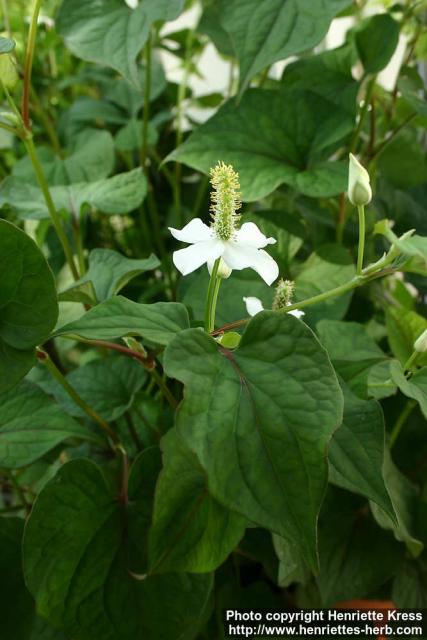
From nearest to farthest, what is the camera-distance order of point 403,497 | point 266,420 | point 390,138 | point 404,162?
1. point 266,420
2. point 403,497
3. point 390,138
4. point 404,162

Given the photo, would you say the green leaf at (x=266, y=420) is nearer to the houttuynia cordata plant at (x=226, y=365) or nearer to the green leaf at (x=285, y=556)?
the houttuynia cordata plant at (x=226, y=365)

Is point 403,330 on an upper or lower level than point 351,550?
upper

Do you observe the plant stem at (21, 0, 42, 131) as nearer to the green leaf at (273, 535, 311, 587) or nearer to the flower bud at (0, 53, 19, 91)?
the flower bud at (0, 53, 19, 91)

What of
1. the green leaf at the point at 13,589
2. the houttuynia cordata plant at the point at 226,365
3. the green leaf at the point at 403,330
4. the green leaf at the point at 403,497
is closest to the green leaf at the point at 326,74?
the houttuynia cordata plant at the point at 226,365

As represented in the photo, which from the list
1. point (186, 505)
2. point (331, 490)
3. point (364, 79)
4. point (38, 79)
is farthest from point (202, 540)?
point (38, 79)

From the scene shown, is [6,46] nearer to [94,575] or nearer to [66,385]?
[66,385]

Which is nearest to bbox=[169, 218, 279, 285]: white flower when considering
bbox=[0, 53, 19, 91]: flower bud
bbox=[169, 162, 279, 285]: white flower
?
bbox=[169, 162, 279, 285]: white flower

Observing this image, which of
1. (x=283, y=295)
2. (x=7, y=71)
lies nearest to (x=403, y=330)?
(x=283, y=295)
